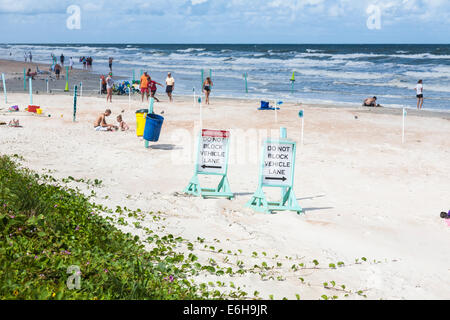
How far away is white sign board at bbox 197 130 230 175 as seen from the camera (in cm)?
1043

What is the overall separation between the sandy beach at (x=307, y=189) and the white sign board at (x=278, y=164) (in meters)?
0.63

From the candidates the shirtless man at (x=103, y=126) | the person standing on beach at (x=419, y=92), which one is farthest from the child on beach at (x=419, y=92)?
the shirtless man at (x=103, y=126)

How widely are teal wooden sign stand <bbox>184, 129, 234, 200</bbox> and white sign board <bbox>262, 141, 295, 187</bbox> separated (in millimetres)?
1002

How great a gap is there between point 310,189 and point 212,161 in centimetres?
234

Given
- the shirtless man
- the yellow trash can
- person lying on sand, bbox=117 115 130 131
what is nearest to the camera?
the yellow trash can

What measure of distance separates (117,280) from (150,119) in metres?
9.40

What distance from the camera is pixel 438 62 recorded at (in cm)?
Answer: 6512

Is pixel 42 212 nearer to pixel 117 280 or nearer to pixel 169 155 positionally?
pixel 117 280

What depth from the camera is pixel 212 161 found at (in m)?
10.6

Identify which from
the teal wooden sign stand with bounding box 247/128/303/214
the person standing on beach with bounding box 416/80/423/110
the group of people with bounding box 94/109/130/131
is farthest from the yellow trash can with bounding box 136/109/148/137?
the person standing on beach with bounding box 416/80/423/110

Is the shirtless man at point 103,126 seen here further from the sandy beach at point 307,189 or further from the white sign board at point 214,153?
the white sign board at point 214,153

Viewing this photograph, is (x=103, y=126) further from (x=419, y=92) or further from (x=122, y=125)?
(x=419, y=92)

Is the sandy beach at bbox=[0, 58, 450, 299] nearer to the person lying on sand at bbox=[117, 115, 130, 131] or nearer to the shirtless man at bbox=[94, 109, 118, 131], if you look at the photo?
the shirtless man at bbox=[94, 109, 118, 131]

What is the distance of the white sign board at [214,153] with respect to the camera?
1043 centimetres
